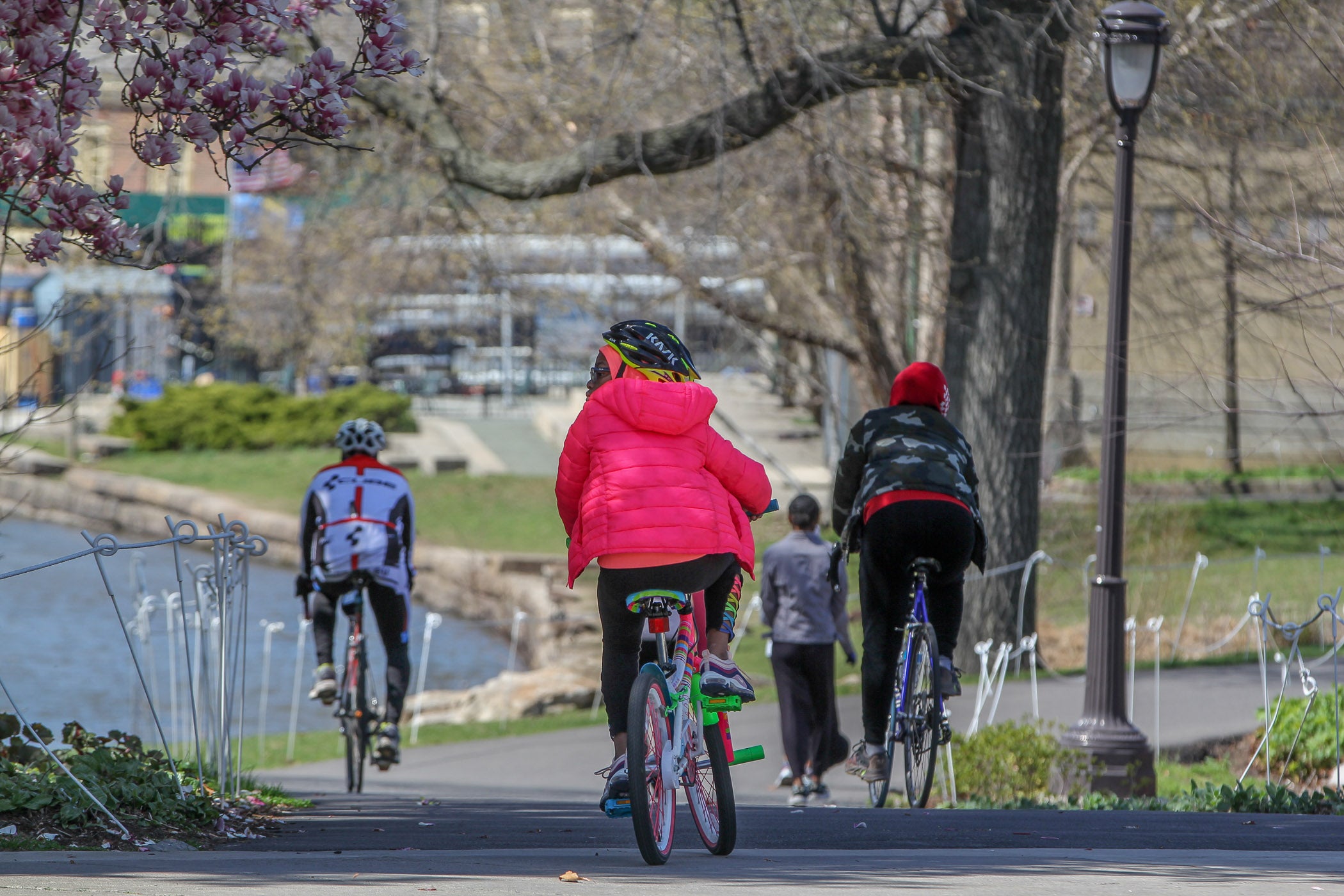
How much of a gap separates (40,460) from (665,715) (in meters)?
32.1

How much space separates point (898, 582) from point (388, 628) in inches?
121

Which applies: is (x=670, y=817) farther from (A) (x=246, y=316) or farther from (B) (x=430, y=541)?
(A) (x=246, y=316)

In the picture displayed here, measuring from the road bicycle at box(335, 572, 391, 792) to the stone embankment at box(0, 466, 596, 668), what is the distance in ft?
12.9

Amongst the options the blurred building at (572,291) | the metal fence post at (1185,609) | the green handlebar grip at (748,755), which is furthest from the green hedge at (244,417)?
the green handlebar grip at (748,755)

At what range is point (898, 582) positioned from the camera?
6.64 meters

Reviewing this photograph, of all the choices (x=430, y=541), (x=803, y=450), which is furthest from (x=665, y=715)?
(x=803, y=450)

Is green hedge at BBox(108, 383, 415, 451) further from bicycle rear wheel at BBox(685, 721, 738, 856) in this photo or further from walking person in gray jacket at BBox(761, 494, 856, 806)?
bicycle rear wheel at BBox(685, 721, 738, 856)

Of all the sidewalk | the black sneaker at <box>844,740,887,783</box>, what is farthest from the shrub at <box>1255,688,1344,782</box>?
the black sneaker at <box>844,740,887,783</box>

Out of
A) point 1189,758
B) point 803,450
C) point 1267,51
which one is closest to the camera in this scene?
point 1189,758

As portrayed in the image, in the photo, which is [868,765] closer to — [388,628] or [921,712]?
[921,712]

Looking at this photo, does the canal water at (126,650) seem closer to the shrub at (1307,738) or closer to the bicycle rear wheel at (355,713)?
the bicycle rear wheel at (355,713)

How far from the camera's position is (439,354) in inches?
2181

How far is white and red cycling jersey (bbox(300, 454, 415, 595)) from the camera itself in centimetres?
826

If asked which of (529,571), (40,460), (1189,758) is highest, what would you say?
(40,460)
